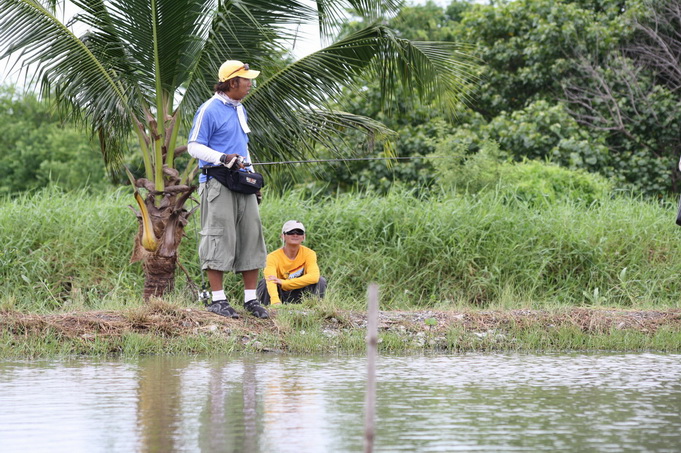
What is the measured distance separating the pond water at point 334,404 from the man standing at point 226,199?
3.67ft

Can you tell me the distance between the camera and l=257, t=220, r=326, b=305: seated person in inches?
366

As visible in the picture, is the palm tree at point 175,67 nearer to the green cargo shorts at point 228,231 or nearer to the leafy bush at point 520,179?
the green cargo shorts at point 228,231

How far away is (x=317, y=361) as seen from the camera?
6.98m

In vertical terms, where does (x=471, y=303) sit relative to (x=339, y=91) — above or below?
below

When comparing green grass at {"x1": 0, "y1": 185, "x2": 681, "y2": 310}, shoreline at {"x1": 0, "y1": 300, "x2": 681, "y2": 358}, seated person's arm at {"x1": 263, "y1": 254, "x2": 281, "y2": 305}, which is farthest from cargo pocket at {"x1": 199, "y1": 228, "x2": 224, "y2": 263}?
green grass at {"x1": 0, "y1": 185, "x2": 681, "y2": 310}

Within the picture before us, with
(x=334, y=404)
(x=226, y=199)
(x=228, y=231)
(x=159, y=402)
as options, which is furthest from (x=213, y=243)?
(x=334, y=404)

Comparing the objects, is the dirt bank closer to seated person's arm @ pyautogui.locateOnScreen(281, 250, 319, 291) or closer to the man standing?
the man standing

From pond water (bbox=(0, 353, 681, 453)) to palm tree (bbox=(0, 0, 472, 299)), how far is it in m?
3.10

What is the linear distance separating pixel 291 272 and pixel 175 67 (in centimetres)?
232

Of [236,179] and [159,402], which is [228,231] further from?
[159,402]

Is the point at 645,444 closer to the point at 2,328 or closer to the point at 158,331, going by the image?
the point at 158,331

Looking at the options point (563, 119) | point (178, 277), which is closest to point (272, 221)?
point (178, 277)

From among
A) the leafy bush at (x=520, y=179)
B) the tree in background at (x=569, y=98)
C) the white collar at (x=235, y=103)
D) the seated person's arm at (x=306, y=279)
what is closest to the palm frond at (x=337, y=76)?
the seated person's arm at (x=306, y=279)

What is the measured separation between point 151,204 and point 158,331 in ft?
7.81
